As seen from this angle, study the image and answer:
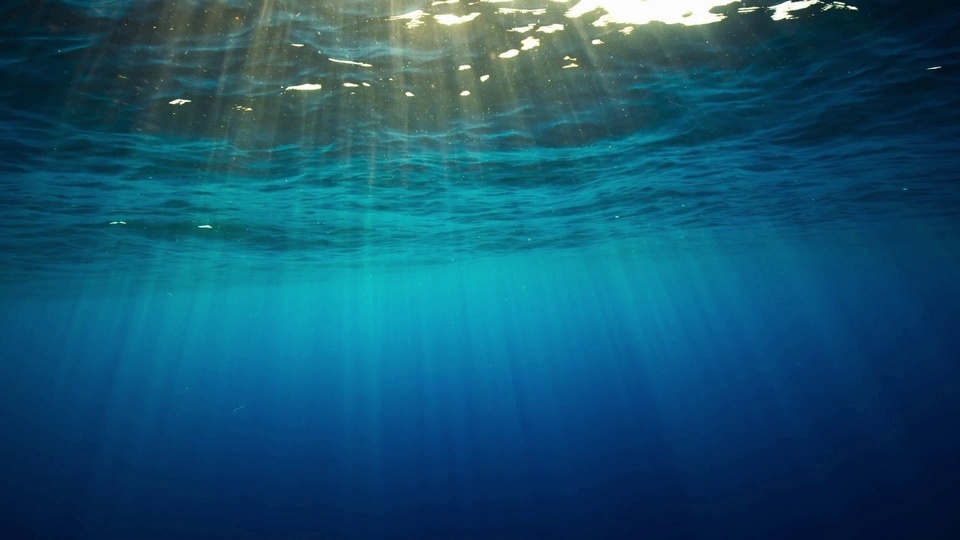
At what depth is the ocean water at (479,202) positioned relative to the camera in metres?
6.98

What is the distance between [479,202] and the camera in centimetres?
1702

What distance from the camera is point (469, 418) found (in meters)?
35.2

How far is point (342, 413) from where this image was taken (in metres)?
37.2

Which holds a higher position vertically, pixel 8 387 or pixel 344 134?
pixel 344 134

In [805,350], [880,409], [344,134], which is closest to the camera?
[344,134]

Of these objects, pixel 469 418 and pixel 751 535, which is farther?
pixel 469 418

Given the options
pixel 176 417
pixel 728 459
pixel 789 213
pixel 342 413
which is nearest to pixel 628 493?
pixel 728 459

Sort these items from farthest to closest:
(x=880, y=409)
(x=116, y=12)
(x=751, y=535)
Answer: (x=880, y=409) → (x=751, y=535) → (x=116, y=12)

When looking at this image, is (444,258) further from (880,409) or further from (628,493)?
(880,409)

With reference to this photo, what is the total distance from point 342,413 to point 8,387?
231 feet

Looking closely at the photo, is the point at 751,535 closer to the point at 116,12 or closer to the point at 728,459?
the point at 728,459

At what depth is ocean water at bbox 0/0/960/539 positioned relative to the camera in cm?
698

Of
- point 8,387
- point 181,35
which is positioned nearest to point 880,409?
point 181,35

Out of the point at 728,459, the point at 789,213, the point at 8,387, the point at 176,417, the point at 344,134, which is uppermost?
the point at 344,134
